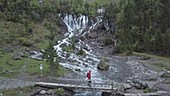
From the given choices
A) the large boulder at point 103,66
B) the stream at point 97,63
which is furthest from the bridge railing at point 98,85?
the large boulder at point 103,66

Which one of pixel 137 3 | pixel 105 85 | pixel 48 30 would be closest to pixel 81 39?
pixel 48 30

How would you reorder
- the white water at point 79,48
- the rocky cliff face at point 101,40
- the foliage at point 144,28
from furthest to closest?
the rocky cliff face at point 101,40
the foliage at point 144,28
the white water at point 79,48

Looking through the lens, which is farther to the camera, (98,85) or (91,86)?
(98,85)

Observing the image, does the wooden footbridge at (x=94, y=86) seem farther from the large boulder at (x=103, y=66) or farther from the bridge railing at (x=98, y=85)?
the large boulder at (x=103, y=66)

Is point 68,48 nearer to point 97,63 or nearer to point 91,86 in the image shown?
point 97,63

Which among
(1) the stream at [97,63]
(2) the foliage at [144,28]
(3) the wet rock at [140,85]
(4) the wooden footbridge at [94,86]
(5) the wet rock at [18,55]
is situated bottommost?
(1) the stream at [97,63]

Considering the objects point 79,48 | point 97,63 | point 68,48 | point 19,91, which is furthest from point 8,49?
point 19,91

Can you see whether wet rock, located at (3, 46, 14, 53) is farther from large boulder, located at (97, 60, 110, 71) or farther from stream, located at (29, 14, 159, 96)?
large boulder, located at (97, 60, 110, 71)

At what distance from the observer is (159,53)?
301 feet

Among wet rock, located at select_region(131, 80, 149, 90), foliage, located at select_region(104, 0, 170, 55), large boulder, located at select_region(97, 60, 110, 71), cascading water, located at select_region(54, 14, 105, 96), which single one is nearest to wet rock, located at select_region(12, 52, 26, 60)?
cascading water, located at select_region(54, 14, 105, 96)

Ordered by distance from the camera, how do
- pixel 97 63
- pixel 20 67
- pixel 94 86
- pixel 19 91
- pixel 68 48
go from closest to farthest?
pixel 19 91 → pixel 94 86 → pixel 20 67 → pixel 97 63 → pixel 68 48

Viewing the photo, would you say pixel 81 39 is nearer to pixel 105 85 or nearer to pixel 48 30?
pixel 48 30

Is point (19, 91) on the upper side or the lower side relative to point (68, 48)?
lower

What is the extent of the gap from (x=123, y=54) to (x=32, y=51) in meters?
23.9
